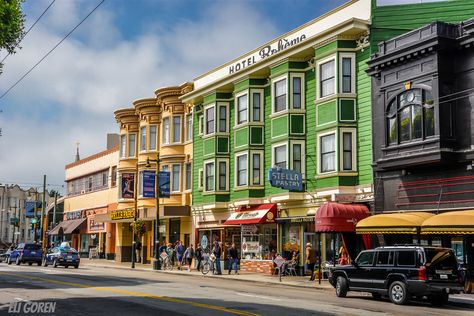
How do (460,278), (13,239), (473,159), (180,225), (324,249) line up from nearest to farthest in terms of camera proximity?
(460,278) < (473,159) < (324,249) < (180,225) < (13,239)

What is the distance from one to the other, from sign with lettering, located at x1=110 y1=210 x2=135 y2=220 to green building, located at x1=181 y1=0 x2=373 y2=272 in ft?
23.5

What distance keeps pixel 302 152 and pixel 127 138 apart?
2316 centimetres

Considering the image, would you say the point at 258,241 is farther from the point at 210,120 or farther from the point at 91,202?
the point at 91,202

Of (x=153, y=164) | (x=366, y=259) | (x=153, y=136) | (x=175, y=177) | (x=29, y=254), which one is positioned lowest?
(x=29, y=254)

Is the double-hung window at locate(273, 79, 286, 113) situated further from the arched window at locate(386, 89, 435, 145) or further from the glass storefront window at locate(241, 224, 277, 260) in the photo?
the arched window at locate(386, 89, 435, 145)

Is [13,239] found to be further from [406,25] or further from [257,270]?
[406,25]

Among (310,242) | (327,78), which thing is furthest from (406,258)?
(327,78)

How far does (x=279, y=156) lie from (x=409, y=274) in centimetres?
1631

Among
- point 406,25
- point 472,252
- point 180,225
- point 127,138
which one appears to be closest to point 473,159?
point 472,252

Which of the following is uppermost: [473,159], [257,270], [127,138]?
[127,138]

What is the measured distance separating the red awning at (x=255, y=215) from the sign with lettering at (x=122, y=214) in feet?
41.0

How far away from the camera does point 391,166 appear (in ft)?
92.1

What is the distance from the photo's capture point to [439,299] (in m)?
20.8

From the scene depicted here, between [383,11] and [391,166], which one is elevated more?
[383,11]
